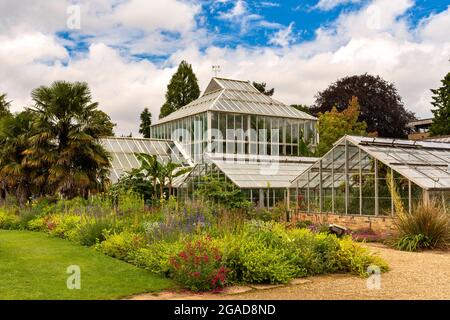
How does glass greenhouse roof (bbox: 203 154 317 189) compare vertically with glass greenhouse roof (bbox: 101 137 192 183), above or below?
below

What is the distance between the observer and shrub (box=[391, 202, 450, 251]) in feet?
37.9

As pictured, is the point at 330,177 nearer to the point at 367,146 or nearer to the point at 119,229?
the point at 367,146

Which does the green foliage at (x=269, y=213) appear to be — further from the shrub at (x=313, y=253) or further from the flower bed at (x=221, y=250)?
the shrub at (x=313, y=253)

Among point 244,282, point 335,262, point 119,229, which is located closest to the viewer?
point 244,282

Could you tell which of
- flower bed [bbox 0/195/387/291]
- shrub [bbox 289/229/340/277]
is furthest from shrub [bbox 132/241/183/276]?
shrub [bbox 289/229/340/277]

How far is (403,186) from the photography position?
14906 millimetres

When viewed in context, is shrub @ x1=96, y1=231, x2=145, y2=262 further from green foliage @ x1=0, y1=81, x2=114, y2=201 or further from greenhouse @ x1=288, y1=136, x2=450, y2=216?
green foliage @ x1=0, y1=81, x2=114, y2=201

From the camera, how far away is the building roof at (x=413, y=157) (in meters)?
14.6

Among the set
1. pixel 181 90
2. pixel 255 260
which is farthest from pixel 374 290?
pixel 181 90

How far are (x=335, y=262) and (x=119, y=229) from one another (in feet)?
17.8

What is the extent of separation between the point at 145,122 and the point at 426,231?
119 ft

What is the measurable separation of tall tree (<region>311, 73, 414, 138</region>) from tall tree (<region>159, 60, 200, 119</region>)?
38.5 feet

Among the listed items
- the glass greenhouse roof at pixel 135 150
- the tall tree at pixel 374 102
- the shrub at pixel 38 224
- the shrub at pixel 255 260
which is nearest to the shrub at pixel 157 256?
the shrub at pixel 255 260
